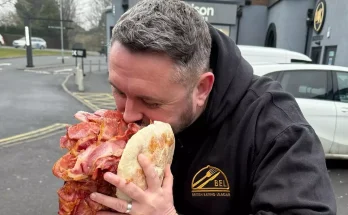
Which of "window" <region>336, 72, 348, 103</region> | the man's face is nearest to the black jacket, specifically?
the man's face

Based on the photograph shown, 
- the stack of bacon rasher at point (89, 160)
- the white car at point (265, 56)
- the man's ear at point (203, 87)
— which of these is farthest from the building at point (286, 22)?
the stack of bacon rasher at point (89, 160)

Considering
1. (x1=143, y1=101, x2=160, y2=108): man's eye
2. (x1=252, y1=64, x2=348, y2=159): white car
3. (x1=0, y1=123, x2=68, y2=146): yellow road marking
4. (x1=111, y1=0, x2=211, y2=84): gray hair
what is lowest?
(x1=0, y1=123, x2=68, y2=146): yellow road marking

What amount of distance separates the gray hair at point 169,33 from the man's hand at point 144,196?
456 mm

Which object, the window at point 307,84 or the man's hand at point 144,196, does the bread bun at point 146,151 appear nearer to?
the man's hand at point 144,196

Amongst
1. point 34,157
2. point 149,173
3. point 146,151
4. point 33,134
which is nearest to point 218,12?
point 33,134

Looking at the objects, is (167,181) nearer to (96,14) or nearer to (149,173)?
(149,173)

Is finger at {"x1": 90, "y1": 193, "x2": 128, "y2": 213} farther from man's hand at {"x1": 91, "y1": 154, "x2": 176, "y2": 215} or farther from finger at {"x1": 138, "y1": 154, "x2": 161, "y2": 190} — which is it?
finger at {"x1": 138, "y1": 154, "x2": 161, "y2": 190}

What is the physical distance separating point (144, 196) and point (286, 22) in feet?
50.5

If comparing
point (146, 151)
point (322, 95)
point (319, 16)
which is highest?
point (319, 16)

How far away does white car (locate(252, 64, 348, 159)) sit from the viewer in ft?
18.4

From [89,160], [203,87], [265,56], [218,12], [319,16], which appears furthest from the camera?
[218,12]

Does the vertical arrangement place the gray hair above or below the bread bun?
above

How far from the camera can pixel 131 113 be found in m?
1.52

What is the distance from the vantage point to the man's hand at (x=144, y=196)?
1202mm
